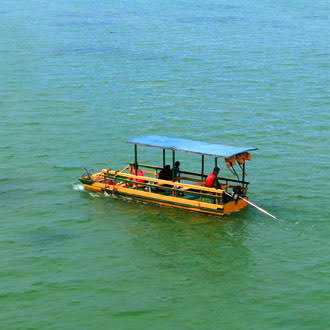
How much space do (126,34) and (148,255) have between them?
51.4 m

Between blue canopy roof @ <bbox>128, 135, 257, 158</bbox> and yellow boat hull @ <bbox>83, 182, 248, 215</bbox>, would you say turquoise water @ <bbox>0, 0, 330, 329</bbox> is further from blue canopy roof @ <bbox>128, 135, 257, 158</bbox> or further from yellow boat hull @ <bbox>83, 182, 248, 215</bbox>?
blue canopy roof @ <bbox>128, 135, 257, 158</bbox>

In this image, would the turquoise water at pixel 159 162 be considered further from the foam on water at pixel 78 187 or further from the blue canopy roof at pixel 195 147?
the blue canopy roof at pixel 195 147

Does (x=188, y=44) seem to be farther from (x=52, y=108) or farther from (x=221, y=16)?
(x=52, y=108)

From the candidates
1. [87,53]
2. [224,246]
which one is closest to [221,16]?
[87,53]

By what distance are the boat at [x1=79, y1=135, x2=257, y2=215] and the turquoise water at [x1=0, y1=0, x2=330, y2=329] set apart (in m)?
0.53

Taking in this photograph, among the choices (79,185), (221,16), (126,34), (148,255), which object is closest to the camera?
(148,255)

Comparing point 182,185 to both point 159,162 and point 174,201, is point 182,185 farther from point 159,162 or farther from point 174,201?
point 159,162

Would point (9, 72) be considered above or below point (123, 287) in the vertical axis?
above

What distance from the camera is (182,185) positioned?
99.2 ft

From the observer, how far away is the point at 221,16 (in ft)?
280

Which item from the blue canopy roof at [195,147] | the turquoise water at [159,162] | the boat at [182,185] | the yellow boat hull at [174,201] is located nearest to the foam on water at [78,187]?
the turquoise water at [159,162]

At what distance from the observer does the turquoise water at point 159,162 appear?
2320 centimetres

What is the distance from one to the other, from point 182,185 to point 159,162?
292 inches

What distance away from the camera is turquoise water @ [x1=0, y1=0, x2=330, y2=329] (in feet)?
76.1
